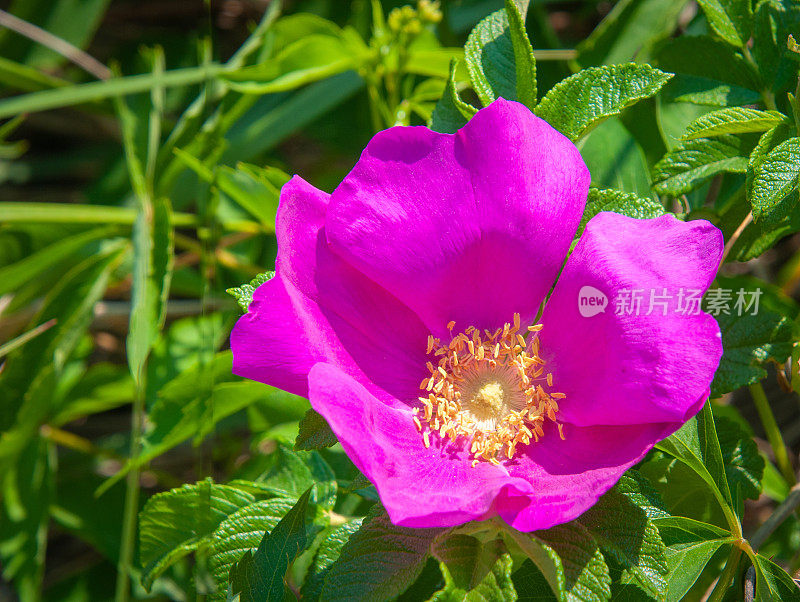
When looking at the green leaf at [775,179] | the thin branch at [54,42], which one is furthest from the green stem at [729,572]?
the thin branch at [54,42]

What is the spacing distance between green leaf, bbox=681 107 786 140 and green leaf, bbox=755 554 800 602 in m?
0.48

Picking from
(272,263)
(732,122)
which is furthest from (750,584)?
(272,263)

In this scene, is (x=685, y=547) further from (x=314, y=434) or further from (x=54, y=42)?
(x=54, y=42)

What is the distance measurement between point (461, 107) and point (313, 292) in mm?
278

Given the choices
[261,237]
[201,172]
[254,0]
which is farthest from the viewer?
[254,0]

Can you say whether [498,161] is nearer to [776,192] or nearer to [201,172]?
[776,192]

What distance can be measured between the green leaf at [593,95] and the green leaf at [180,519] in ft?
→ 1.97

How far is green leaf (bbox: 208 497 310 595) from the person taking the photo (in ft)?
2.93

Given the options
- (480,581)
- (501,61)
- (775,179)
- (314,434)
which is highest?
(501,61)

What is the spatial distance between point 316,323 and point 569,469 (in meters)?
0.32

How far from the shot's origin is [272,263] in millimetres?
1401

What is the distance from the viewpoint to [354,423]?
0.75m

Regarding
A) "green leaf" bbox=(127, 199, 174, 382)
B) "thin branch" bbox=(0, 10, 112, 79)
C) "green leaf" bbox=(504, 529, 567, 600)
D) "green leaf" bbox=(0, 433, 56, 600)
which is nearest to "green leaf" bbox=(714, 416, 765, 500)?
"green leaf" bbox=(504, 529, 567, 600)

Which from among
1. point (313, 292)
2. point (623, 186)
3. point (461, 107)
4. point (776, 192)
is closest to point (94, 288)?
point (313, 292)
